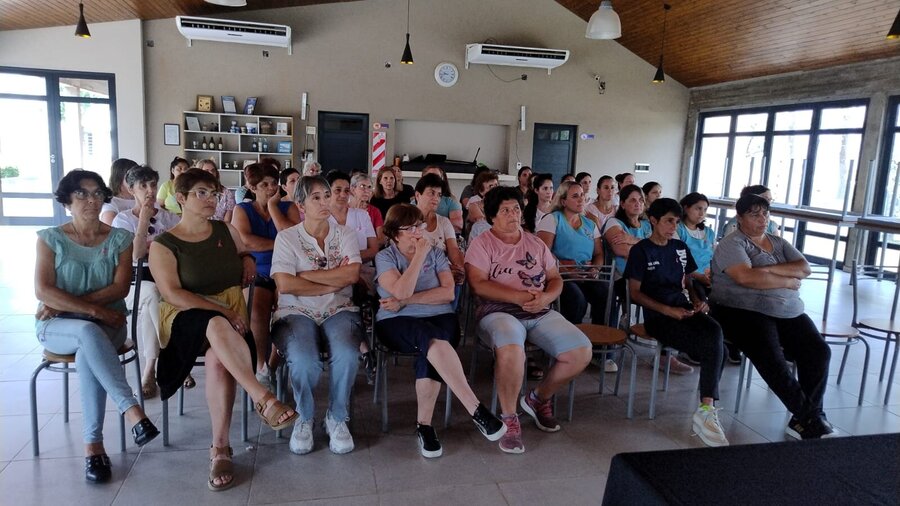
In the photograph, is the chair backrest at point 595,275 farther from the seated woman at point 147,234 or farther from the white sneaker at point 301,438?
the seated woman at point 147,234

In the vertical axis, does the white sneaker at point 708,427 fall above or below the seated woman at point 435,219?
below

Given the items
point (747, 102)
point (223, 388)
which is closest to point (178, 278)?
point (223, 388)

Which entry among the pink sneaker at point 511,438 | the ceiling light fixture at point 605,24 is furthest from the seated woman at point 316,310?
the ceiling light fixture at point 605,24

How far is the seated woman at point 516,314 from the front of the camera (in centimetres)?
274

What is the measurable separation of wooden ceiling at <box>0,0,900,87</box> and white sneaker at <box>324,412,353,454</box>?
23.6ft

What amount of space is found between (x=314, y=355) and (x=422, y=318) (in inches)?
21.8

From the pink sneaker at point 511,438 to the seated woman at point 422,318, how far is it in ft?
0.27

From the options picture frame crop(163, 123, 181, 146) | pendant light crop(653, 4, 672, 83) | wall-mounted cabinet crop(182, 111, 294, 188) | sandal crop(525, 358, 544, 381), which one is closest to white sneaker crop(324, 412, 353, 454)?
sandal crop(525, 358, 544, 381)

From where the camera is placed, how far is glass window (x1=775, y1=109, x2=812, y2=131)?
28.2ft

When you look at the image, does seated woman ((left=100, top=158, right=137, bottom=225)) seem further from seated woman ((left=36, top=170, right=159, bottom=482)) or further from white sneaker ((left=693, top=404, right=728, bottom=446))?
white sneaker ((left=693, top=404, right=728, bottom=446))

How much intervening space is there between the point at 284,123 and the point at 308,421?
740cm

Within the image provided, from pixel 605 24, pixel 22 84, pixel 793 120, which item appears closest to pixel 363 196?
pixel 605 24

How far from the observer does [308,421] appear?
Result: 103 inches

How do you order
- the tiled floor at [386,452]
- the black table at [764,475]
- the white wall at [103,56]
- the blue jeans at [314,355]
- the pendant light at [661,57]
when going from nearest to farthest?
the black table at [764,475], the tiled floor at [386,452], the blue jeans at [314,355], the pendant light at [661,57], the white wall at [103,56]
